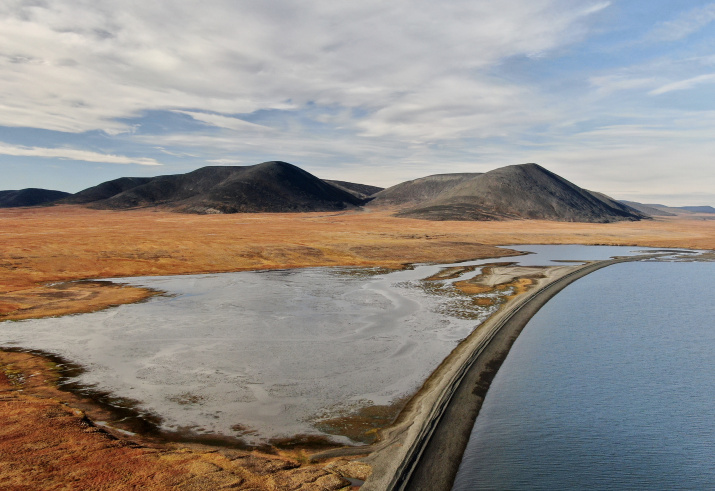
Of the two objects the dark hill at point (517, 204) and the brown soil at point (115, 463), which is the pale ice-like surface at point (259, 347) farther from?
the dark hill at point (517, 204)

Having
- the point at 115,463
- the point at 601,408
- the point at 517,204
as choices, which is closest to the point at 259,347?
the point at 115,463

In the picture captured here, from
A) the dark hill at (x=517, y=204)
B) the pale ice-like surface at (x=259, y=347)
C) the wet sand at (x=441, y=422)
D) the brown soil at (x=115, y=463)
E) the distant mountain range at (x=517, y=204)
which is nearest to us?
the brown soil at (x=115, y=463)

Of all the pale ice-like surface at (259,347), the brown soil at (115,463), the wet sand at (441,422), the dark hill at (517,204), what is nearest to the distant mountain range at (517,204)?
the dark hill at (517,204)

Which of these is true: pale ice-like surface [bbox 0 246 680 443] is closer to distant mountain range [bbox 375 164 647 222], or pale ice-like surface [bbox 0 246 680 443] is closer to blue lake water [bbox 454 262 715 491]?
blue lake water [bbox 454 262 715 491]

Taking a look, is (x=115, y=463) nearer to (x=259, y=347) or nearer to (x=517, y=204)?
(x=259, y=347)

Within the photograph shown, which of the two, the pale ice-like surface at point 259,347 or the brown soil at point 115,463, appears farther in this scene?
the pale ice-like surface at point 259,347

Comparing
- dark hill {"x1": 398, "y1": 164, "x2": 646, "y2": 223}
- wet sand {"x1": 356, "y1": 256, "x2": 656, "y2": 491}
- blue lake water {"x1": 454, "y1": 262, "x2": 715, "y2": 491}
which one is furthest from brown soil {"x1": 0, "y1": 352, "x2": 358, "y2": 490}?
dark hill {"x1": 398, "y1": 164, "x2": 646, "y2": 223}

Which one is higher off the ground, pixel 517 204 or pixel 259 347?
pixel 517 204
